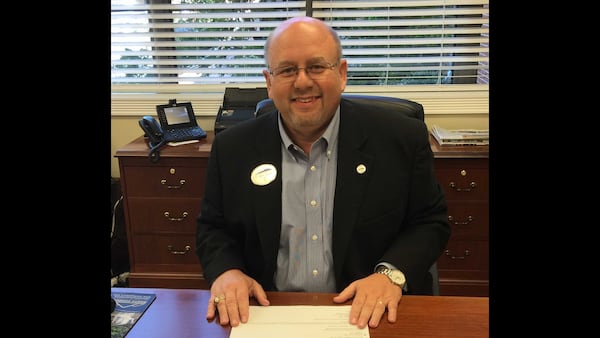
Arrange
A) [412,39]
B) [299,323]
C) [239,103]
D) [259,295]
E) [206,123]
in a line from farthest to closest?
[206,123], [412,39], [239,103], [259,295], [299,323]

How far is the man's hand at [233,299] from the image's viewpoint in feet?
3.41

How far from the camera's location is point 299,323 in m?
1.00

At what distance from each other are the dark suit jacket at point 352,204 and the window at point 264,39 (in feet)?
4.50

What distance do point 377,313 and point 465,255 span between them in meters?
1.62

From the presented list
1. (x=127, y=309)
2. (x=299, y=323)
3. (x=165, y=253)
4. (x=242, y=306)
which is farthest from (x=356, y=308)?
(x=165, y=253)

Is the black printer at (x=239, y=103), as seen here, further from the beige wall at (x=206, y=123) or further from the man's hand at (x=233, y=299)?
the man's hand at (x=233, y=299)

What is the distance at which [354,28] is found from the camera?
275cm

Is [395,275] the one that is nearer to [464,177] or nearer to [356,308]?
[356,308]

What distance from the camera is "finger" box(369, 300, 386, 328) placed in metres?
1.00

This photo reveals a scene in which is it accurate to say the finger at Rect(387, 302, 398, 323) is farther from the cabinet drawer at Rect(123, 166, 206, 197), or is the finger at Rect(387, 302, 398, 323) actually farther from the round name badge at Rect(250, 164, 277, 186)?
the cabinet drawer at Rect(123, 166, 206, 197)

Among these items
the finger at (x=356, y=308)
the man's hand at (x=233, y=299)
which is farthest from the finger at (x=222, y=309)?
the finger at (x=356, y=308)

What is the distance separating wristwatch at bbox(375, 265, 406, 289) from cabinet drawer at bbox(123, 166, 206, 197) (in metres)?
1.35

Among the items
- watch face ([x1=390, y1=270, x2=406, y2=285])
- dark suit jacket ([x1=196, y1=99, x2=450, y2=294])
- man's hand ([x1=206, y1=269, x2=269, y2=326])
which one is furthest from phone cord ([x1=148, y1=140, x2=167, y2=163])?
watch face ([x1=390, y1=270, x2=406, y2=285])
